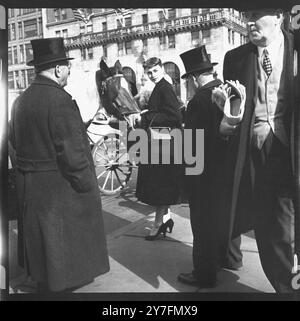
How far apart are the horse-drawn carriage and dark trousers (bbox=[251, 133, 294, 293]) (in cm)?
94

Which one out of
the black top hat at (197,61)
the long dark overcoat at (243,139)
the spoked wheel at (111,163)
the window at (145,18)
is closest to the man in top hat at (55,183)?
the spoked wheel at (111,163)

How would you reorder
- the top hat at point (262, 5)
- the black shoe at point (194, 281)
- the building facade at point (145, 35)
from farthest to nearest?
the black shoe at point (194, 281), the building facade at point (145, 35), the top hat at point (262, 5)

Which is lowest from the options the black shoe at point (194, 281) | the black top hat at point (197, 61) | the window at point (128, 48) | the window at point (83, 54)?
the black shoe at point (194, 281)

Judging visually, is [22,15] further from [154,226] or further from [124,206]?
[154,226]

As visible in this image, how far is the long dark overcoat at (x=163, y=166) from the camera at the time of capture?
10.8 ft

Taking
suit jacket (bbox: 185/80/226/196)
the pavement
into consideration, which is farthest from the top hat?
the pavement

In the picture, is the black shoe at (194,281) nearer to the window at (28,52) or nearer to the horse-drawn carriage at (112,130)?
the horse-drawn carriage at (112,130)

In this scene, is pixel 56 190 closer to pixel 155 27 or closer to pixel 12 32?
pixel 12 32

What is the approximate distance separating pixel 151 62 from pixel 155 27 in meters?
0.25

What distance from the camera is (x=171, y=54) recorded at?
3248mm

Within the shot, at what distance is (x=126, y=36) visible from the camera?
3350 millimetres

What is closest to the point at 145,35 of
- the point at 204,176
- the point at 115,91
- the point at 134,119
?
the point at 115,91
